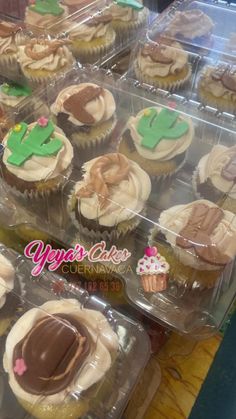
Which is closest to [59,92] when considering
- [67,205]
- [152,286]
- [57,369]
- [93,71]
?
[93,71]

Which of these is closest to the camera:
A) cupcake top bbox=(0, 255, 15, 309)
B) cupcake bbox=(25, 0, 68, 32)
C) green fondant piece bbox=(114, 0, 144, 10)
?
cupcake top bbox=(0, 255, 15, 309)

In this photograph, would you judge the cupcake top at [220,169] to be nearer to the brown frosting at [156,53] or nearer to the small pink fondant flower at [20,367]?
the brown frosting at [156,53]

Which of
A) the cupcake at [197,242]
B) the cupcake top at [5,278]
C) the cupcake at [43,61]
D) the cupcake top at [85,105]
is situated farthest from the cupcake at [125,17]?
the cupcake top at [5,278]

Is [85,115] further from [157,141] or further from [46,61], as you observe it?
[46,61]

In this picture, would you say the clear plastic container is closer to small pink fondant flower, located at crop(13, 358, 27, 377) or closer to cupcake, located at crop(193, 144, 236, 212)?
small pink fondant flower, located at crop(13, 358, 27, 377)

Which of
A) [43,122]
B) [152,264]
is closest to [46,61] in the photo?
[43,122]

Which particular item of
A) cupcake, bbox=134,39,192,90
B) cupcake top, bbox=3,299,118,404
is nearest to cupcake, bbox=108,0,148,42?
cupcake, bbox=134,39,192,90
